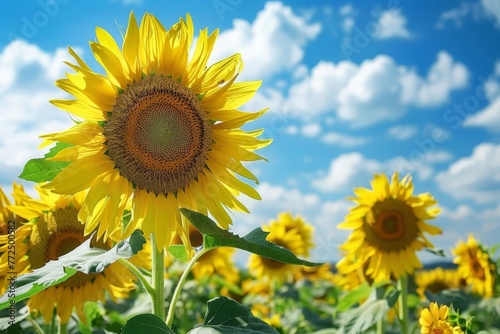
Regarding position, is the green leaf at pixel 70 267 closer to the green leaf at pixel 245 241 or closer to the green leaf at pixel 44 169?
the green leaf at pixel 245 241

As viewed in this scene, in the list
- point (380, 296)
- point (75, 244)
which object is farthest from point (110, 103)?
point (380, 296)

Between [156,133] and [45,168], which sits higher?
[156,133]

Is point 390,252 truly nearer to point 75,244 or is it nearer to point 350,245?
point 350,245

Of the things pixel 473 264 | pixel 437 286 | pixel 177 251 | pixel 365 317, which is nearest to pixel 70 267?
pixel 177 251

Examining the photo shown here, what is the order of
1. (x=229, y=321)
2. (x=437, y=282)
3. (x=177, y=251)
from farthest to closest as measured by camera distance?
(x=437, y=282) < (x=177, y=251) < (x=229, y=321)

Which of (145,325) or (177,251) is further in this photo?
(177,251)

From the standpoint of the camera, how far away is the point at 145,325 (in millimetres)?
2359

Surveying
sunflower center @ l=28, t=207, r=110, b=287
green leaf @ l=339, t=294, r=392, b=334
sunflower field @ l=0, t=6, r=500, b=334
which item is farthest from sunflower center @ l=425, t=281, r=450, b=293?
sunflower center @ l=28, t=207, r=110, b=287

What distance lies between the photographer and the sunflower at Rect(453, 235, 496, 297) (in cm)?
649

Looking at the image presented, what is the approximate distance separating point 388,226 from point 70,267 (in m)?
3.66

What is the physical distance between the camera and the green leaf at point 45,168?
9.03ft

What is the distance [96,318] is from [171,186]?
81.0 inches

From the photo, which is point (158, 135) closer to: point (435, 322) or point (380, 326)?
point (435, 322)

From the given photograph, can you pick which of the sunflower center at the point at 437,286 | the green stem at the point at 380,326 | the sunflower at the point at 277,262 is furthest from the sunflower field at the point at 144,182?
the sunflower center at the point at 437,286
